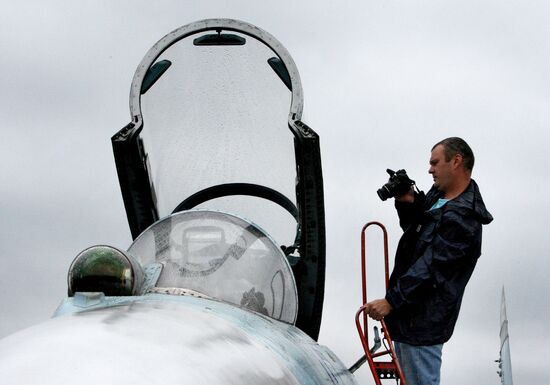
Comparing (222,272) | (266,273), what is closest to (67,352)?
(222,272)

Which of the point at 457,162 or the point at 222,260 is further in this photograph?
the point at 457,162

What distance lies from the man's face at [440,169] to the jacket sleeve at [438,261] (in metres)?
0.40

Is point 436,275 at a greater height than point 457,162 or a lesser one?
lesser

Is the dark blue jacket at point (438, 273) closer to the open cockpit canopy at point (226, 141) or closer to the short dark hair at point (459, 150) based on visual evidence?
the short dark hair at point (459, 150)

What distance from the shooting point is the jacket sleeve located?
6.26 meters

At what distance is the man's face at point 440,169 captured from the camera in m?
6.70

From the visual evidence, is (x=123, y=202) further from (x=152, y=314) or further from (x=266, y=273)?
(x=152, y=314)

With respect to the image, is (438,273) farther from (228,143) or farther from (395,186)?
(228,143)

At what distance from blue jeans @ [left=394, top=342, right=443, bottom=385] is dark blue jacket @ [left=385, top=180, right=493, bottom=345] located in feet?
0.20

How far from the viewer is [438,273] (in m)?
6.27

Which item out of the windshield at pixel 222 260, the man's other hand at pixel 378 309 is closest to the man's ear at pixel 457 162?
the man's other hand at pixel 378 309

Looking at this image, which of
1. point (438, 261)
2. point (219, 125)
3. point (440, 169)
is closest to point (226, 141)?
point (219, 125)

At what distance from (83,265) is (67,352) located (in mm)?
1473

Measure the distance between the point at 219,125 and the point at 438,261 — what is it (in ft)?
9.43
